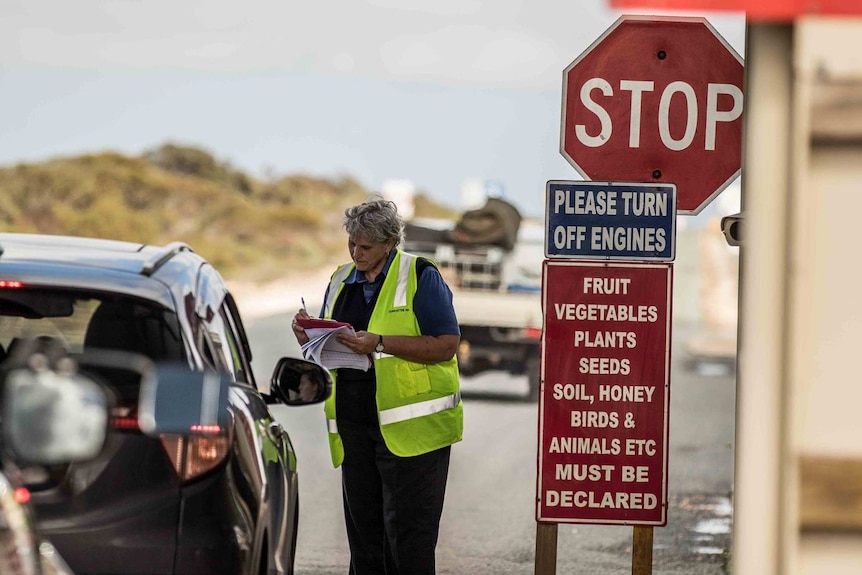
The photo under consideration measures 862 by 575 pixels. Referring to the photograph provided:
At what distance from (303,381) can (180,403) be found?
1521 millimetres

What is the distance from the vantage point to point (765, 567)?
10.8 ft

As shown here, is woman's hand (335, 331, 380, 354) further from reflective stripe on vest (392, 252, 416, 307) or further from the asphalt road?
the asphalt road

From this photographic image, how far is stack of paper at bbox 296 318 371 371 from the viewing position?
20.6 feet

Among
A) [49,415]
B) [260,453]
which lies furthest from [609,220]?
[49,415]

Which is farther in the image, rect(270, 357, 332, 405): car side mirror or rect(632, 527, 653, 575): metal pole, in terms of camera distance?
rect(632, 527, 653, 575): metal pole

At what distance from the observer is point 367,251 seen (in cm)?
649

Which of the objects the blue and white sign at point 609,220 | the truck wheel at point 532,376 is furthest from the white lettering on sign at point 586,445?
the truck wheel at point 532,376

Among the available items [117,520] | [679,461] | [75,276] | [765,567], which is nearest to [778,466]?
[765,567]

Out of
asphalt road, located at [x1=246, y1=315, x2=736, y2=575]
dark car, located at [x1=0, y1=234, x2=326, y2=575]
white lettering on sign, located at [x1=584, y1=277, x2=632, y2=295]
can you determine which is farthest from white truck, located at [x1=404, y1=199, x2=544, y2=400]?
dark car, located at [x1=0, y1=234, x2=326, y2=575]

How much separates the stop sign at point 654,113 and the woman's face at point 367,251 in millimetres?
978

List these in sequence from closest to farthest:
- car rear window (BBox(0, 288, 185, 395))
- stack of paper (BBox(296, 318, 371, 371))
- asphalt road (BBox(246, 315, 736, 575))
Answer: car rear window (BBox(0, 288, 185, 395))
stack of paper (BBox(296, 318, 371, 371))
asphalt road (BBox(246, 315, 736, 575))

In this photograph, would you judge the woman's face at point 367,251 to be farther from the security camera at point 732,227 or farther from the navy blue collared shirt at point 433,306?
the security camera at point 732,227

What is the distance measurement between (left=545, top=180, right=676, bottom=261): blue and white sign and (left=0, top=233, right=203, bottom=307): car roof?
1803 mm

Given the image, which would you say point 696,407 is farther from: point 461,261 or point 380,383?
point 380,383
